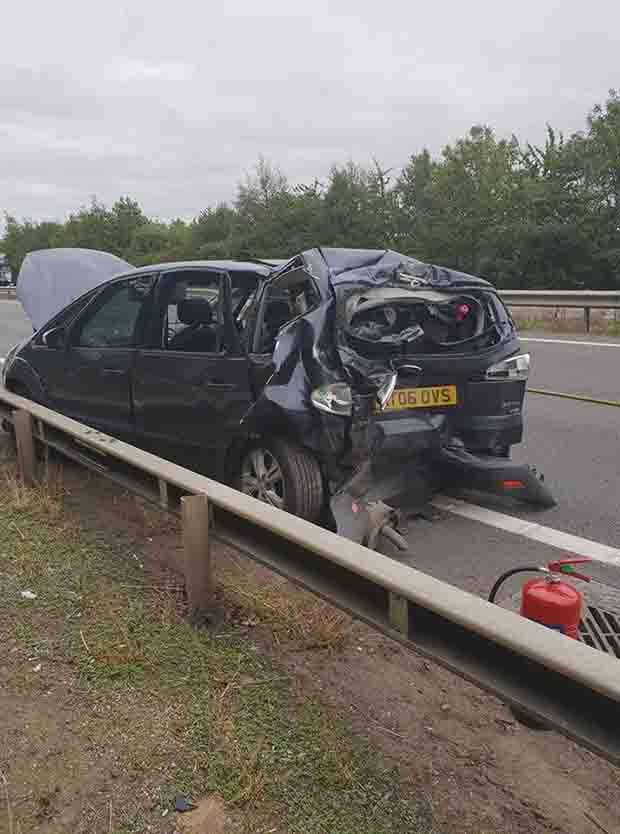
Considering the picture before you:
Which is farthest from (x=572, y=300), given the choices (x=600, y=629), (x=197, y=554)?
(x=197, y=554)

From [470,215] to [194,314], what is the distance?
28.5 metres

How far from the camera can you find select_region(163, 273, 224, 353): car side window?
15.5 feet

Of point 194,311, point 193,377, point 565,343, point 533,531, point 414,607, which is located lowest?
point 533,531

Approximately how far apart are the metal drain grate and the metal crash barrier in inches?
30.3

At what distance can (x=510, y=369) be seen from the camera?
15.5 ft

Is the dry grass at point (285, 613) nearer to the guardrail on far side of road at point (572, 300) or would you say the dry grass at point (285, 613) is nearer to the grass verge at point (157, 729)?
the grass verge at point (157, 729)

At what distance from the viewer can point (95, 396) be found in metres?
5.54

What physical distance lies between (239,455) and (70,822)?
2647mm

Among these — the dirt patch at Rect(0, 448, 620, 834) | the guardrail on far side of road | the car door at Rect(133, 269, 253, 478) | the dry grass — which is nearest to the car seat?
the car door at Rect(133, 269, 253, 478)

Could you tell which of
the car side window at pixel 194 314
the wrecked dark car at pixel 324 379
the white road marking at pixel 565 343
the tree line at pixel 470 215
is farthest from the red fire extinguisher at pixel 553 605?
the tree line at pixel 470 215

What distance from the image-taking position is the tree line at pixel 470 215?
25.0 m

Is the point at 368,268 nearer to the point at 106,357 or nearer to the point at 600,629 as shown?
the point at 106,357

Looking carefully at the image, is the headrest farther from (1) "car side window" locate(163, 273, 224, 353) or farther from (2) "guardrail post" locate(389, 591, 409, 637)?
(2) "guardrail post" locate(389, 591, 409, 637)

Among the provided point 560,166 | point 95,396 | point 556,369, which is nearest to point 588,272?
point 560,166
